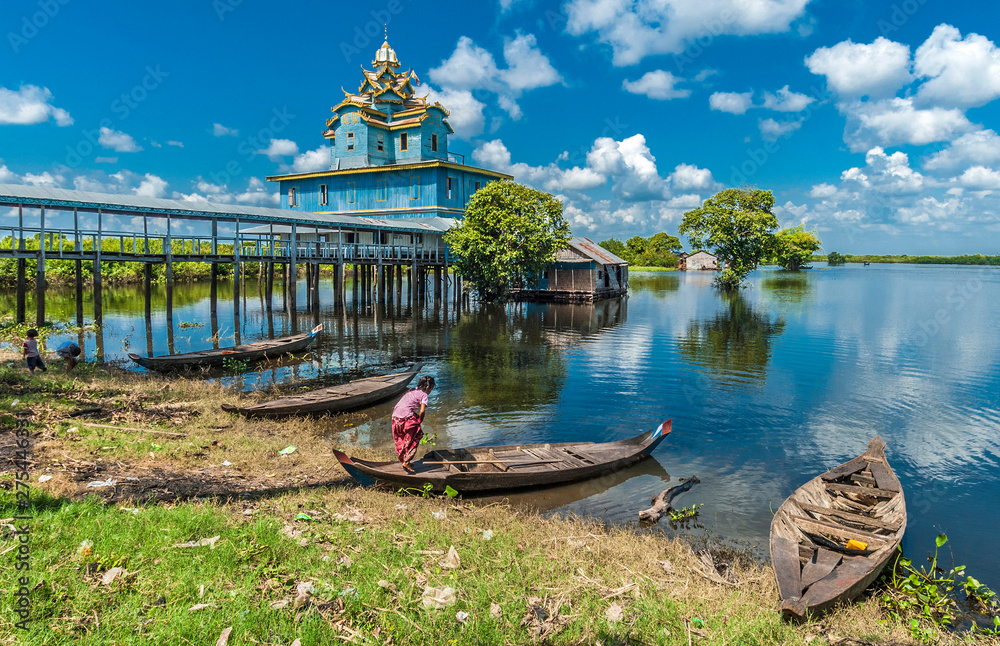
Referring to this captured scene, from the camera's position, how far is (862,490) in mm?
8820

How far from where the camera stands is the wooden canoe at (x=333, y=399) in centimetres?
1270

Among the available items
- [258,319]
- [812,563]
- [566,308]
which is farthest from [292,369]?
[566,308]

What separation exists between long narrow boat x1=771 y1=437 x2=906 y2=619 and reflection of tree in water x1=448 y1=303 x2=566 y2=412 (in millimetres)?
8200

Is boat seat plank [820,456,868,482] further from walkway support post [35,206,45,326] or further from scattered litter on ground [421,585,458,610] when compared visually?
walkway support post [35,206,45,326]

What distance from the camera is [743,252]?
190 ft

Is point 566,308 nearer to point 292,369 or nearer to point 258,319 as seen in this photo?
point 258,319

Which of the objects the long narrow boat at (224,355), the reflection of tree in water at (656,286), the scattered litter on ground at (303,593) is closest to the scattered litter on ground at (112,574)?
the scattered litter on ground at (303,593)

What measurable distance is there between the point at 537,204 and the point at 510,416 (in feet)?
89.4

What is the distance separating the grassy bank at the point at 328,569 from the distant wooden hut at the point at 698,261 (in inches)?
4216

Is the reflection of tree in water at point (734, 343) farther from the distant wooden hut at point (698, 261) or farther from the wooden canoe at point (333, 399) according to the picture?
the distant wooden hut at point (698, 261)

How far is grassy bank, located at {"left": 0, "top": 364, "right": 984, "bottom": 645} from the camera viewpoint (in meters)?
4.60

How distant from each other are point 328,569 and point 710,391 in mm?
14615

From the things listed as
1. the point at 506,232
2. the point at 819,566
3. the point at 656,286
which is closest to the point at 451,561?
the point at 819,566

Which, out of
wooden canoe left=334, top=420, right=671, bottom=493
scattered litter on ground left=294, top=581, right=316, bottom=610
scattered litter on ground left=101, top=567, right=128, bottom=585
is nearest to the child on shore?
wooden canoe left=334, top=420, right=671, bottom=493
